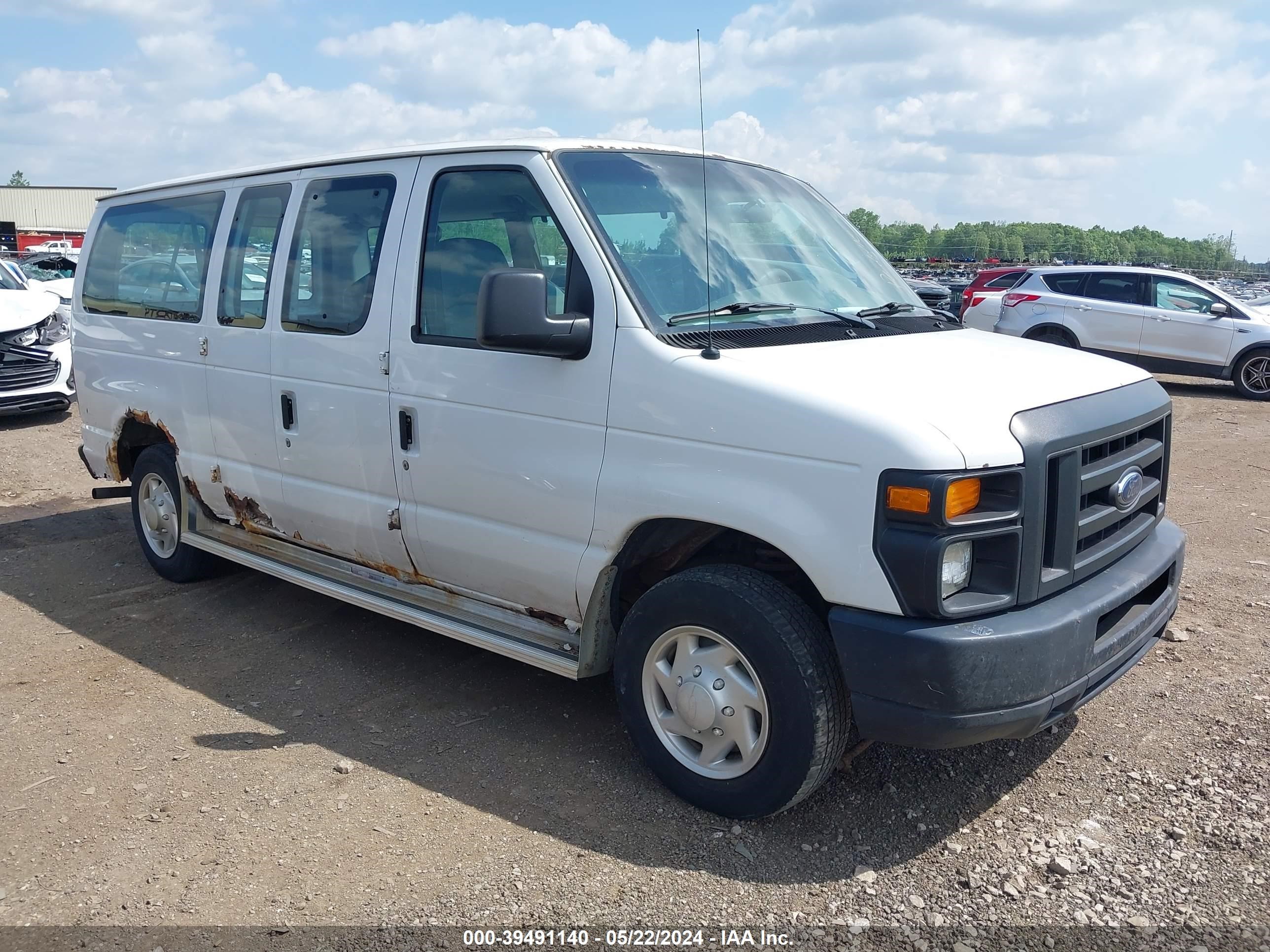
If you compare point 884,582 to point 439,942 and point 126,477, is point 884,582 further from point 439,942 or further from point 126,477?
point 126,477

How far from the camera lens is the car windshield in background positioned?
3699mm

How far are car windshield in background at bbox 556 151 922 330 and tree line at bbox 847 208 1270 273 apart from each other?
31.0 metres

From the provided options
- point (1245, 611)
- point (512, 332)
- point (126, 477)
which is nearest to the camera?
point (512, 332)

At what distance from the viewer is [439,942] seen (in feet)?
9.62

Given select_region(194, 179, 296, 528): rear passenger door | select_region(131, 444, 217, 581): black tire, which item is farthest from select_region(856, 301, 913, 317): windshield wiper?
select_region(131, 444, 217, 581): black tire

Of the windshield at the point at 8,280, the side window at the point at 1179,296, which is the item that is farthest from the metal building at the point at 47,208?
the side window at the point at 1179,296

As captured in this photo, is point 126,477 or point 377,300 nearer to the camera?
point 377,300

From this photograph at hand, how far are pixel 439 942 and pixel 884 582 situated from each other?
5.23 feet

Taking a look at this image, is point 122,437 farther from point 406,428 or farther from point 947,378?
point 947,378

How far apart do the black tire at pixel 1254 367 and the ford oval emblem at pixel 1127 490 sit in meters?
12.9

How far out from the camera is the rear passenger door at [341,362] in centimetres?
436

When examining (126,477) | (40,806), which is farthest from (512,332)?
(126,477)

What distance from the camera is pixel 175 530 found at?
19.7ft

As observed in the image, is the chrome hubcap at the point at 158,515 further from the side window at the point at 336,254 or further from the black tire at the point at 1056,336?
the black tire at the point at 1056,336
